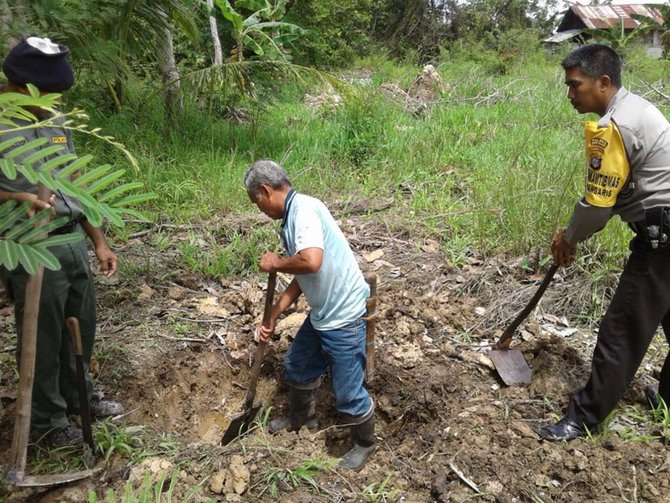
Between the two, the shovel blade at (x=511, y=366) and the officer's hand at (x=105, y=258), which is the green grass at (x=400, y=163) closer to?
the shovel blade at (x=511, y=366)

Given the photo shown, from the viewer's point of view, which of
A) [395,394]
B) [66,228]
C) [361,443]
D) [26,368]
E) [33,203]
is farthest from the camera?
[395,394]

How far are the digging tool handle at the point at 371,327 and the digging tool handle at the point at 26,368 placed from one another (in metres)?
1.55

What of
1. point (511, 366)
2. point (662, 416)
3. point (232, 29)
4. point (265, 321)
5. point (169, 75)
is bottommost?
point (511, 366)

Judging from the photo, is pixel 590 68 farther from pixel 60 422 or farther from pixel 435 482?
pixel 60 422

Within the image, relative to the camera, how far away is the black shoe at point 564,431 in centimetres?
266

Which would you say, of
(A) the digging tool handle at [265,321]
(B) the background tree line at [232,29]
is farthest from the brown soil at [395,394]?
(B) the background tree line at [232,29]

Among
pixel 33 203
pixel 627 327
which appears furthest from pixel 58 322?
pixel 627 327

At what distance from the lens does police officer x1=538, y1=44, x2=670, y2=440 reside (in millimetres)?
2285

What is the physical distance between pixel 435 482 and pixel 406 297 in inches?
60.4

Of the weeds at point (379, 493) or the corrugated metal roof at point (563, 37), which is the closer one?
the weeds at point (379, 493)

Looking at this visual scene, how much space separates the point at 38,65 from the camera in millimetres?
2143

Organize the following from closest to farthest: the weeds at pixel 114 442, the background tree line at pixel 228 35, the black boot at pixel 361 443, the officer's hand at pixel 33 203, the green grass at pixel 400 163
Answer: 1. the officer's hand at pixel 33 203
2. the weeds at pixel 114 442
3. the black boot at pixel 361 443
4. the green grass at pixel 400 163
5. the background tree line at pixel 228 35

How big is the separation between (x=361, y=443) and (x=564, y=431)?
1027mm

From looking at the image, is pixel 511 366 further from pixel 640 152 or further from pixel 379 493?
pixel 640 152
